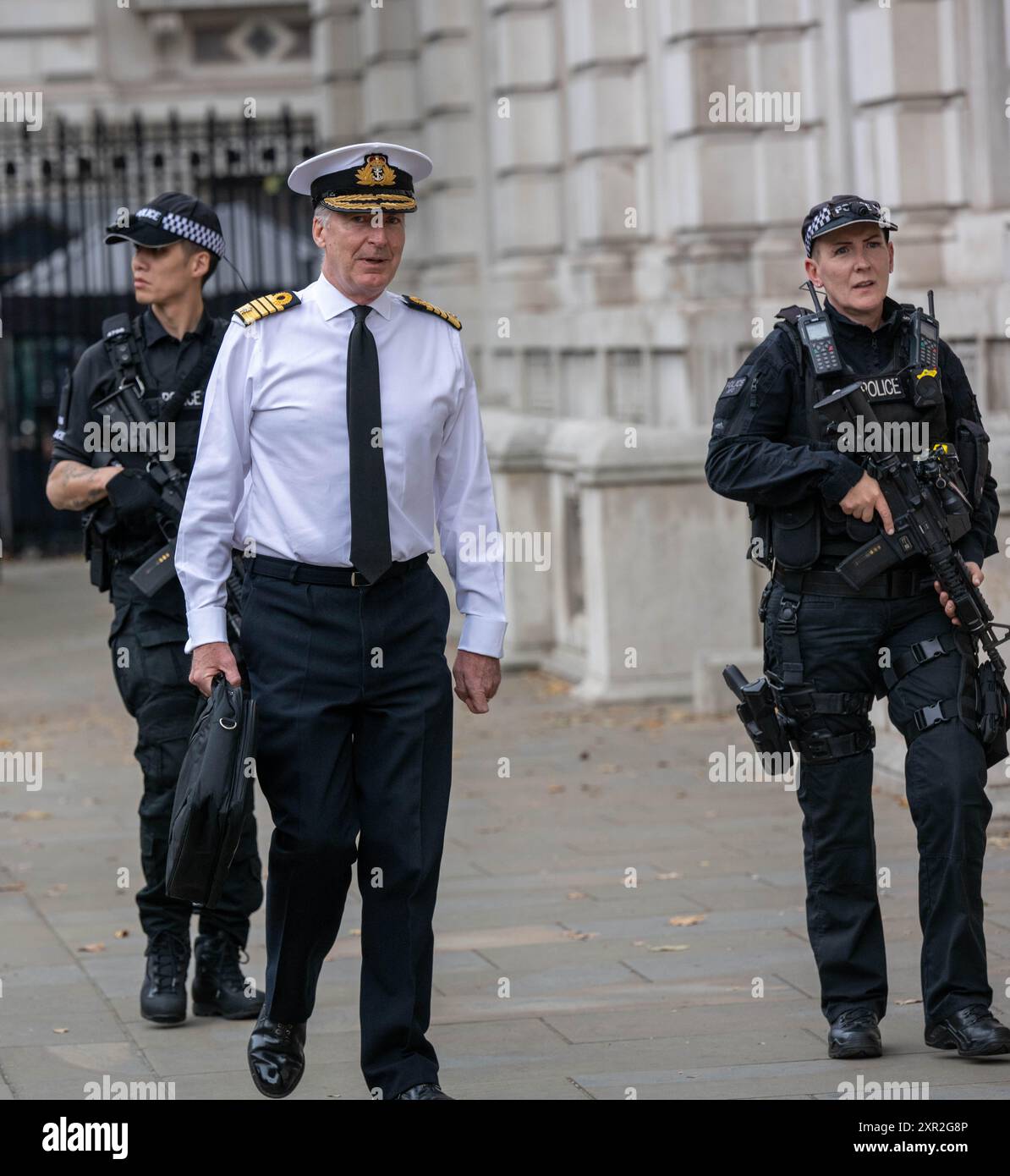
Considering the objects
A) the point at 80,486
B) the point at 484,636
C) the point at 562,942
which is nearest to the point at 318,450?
the point at 484,636

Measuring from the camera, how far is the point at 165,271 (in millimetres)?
6328

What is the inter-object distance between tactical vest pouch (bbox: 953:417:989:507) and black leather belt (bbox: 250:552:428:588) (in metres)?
1.57

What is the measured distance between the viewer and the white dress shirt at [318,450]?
490 cm

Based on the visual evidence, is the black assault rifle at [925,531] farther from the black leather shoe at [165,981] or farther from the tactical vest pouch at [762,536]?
the black leather shoe at [165,981]

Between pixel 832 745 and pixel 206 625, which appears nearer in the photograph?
pixel 206 625

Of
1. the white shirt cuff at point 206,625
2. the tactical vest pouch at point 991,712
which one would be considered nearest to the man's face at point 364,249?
the white shirt cuff at point 206,625

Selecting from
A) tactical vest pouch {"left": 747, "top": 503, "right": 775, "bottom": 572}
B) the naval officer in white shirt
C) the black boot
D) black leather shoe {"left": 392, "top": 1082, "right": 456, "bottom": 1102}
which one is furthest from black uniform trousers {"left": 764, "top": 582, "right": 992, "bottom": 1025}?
the black boot

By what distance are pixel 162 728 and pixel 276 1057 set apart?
1.53 m

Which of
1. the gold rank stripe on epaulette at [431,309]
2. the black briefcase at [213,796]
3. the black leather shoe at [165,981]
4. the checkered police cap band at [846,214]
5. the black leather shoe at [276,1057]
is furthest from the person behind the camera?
the black leather shoe at [165,981]

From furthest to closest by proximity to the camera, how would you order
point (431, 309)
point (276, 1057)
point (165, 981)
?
1. point (165, 981)
2. point (431, 309)
3. point (276, 1057)

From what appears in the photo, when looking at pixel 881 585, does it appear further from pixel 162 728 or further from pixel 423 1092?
pixel 162 728

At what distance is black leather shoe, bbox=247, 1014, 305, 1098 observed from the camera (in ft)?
16.2

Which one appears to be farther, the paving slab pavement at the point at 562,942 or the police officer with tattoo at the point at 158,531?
the police officer with tattoo at the point at 158,531

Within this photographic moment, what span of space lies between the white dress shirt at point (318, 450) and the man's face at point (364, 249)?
2.2 inches
